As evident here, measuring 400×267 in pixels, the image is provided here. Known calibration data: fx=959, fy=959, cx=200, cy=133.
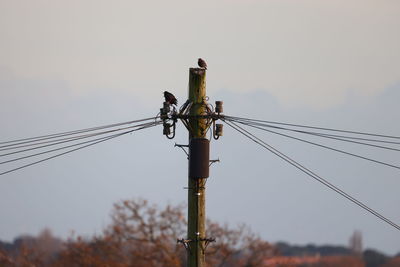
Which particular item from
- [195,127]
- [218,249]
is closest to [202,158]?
[195,127]

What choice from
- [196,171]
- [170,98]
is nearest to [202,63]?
[170,98]

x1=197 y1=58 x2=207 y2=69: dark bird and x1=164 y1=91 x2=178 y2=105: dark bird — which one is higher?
x1=197 y1=58 x2=207 y2=69: dark bird

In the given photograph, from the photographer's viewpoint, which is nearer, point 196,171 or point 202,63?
point 196,171

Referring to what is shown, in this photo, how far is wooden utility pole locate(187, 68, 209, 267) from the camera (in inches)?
741

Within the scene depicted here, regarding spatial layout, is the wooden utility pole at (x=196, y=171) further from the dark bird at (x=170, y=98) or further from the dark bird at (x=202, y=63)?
the dark bird at (x=170, y=98)

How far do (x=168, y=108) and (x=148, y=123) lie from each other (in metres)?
0.91

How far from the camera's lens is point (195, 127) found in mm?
19109

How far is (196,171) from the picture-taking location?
18.9m

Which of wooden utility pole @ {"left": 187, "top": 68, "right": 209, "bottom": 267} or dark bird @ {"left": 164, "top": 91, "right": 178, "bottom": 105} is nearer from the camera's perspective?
wooden utility pole @ {"left": 187, "top": 68, "right": 209, "bottom": 267}

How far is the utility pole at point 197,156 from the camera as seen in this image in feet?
61.7

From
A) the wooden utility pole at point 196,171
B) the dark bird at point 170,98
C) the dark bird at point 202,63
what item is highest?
the dark bird at point 202,63

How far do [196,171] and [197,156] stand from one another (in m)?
0.30

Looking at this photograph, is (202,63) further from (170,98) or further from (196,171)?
(196,171)

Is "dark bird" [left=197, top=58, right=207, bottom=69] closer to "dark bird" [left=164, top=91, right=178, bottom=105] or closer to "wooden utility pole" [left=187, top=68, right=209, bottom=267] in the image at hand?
"wooden utility pole" [left=187, top=68, right=209, bottom=267]
